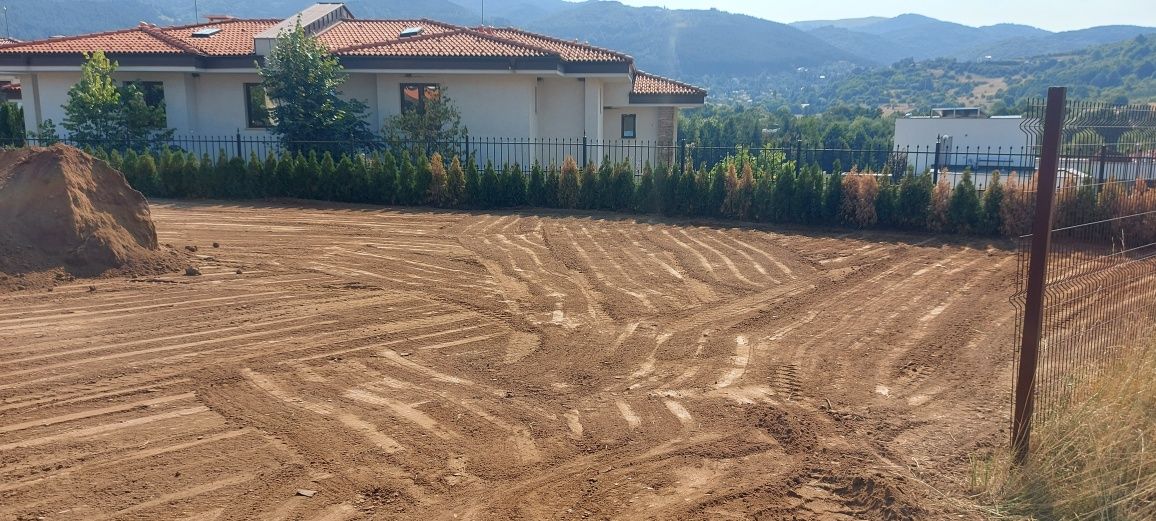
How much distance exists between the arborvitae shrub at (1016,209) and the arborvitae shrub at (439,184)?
1013 cm

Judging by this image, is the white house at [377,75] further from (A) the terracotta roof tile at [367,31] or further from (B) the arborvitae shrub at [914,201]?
(B) the arborvitae shrub at [914,201]

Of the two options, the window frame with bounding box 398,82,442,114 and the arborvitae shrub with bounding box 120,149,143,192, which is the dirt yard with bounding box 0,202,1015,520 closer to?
the arborvitae shrub with bounding box 120,149,143,192

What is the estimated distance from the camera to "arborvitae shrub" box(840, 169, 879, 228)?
1404cm

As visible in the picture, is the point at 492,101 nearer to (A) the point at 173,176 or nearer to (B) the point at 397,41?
(B) the point at 397,41

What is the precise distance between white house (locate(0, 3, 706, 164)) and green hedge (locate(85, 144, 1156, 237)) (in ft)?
18.3

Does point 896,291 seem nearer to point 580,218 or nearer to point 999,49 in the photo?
point 580,218

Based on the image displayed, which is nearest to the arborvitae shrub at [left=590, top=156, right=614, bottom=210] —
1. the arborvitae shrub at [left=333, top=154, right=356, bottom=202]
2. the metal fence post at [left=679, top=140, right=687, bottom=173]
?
the metal fence post at [left=679, top=140, right=687, bottom=173]

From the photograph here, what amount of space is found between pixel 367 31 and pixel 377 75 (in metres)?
4.41

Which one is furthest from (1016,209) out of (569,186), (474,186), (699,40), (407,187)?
(699,40)

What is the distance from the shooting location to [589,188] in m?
16.3

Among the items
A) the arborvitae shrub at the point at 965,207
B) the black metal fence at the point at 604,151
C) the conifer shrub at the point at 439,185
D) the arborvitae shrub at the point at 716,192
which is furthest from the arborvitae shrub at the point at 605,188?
the arborvitae shrub at the point at 965,207

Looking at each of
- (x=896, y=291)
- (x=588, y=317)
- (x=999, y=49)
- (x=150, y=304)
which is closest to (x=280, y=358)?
(x=150, y=304)

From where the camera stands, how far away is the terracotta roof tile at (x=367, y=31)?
82.5 feet

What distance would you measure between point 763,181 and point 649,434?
1022 cm
